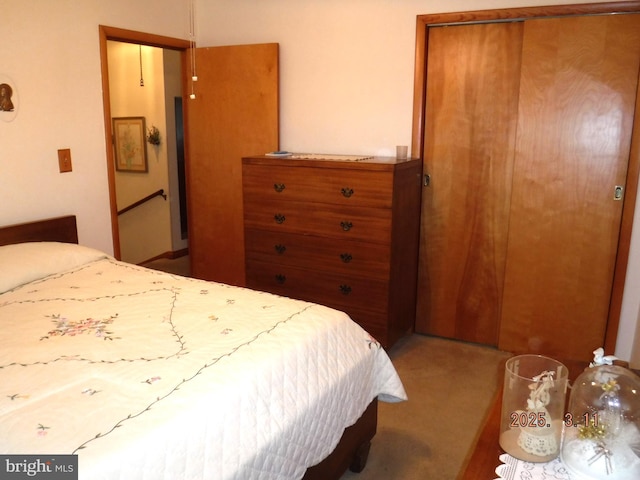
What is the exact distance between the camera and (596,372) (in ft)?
4.69

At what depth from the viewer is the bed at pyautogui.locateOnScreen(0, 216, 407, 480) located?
1263mm

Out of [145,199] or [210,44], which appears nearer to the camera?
[210,44]

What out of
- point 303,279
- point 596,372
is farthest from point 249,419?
point 303,279

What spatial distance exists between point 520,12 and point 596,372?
2250 millimetres

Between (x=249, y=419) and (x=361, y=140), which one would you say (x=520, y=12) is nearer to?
(x=361, y=140)

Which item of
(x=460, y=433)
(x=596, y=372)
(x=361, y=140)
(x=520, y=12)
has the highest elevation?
(x=520, y=12)

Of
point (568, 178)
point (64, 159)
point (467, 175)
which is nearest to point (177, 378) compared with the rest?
point (64, 159)

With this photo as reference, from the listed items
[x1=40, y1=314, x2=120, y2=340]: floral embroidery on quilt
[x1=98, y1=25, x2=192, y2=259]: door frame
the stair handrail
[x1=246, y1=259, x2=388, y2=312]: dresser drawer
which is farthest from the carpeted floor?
the stair handrail

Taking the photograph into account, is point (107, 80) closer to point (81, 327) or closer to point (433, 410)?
point (81, 327)

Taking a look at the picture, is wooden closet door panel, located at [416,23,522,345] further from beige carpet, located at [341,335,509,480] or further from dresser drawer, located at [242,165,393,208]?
dresser drawer, located at [242,165,393,208]

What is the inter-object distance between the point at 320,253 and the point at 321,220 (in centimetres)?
21

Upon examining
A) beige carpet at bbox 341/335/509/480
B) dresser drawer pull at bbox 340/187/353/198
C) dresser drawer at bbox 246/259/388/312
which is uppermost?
dresser drawer pull at bbox 340/187/353/198

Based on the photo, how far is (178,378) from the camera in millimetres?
1478

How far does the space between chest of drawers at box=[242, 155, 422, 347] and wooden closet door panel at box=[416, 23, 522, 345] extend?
15 cm
